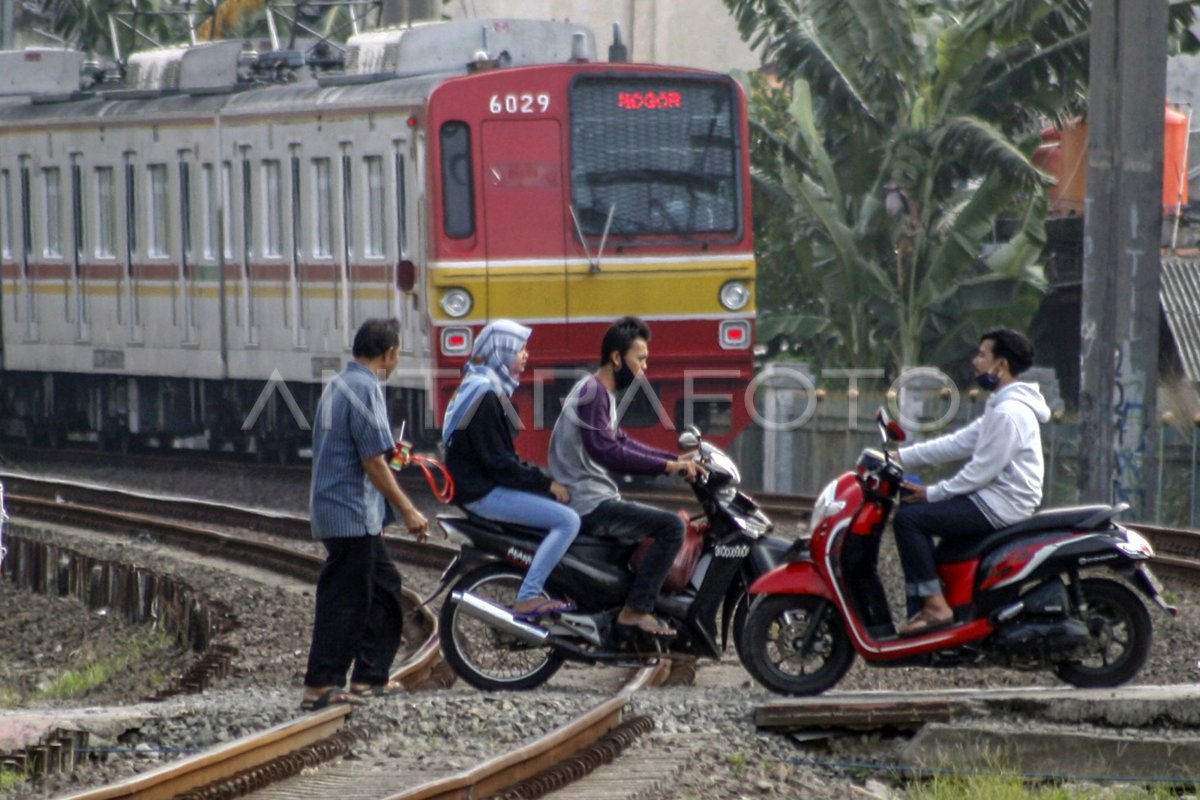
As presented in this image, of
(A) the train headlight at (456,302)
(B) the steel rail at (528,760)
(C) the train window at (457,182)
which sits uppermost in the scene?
(C) the train window at (457,182)

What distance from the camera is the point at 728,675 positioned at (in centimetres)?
944

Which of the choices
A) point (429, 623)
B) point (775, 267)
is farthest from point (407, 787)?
point (775, 267)

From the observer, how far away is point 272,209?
18.0 metres

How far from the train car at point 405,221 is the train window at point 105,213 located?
29 mm

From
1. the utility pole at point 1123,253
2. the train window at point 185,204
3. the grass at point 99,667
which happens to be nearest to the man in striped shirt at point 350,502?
the grass at point 99,667

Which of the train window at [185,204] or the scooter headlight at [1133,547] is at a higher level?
the train window at [185,204]

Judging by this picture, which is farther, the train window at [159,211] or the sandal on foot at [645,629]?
the train window at [159,211]

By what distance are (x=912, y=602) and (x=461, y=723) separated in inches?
70.1

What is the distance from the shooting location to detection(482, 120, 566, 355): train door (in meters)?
15.2

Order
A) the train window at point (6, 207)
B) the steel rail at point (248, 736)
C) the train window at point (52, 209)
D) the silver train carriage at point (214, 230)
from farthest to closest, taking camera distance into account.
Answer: the train window at point (6, 207)
the train window at point (52, 209)
the silver train carriage at point (214, 230)
the steel rail at point (248, 736)

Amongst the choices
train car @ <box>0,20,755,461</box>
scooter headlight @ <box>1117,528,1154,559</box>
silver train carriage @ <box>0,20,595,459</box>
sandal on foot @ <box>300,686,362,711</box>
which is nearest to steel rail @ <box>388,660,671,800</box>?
sandal on foot @ <box>300,686,362,711</box>

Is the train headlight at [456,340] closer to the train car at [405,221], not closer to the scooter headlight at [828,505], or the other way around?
the train car at [405,221]

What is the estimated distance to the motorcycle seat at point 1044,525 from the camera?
7.85 m

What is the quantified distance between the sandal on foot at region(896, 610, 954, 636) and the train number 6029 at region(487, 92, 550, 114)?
793 cm
